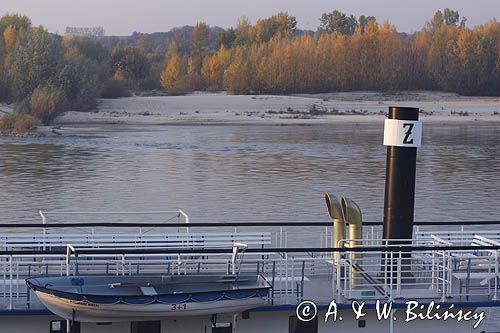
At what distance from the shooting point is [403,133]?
9.01 meters

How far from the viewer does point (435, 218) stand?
20000 millimetres

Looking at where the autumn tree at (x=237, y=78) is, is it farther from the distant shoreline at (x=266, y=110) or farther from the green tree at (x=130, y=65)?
the green tree at (x=130, y=65)

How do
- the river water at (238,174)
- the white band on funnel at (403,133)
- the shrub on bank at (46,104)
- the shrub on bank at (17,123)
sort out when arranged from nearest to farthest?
the white band on funnel at (403,133) → the river water at (238,174) → the shrub on bank at (17,123) → the shrub on bank at (46,104)

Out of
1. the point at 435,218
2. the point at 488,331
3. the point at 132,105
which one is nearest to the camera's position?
the point at 488,331

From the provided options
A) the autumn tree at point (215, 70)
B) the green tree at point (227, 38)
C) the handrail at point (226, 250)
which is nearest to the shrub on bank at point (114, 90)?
the autumn tree at point (215, 70)

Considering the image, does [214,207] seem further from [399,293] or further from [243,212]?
[399,293]

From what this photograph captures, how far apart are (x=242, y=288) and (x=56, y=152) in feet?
93.4

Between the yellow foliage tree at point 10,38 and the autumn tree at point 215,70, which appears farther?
the autumn tree at point 215,70

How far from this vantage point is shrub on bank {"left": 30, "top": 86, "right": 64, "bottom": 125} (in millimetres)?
48438

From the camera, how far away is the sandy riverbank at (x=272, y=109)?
53594mm

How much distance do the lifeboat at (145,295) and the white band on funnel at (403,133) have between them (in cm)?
179

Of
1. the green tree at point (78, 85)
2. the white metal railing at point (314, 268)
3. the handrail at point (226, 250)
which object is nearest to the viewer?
the handrail at point (226, 250)

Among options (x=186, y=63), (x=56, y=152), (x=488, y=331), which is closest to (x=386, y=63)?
(x=186, y=63)

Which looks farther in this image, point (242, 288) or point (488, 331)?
point (488, 331)
